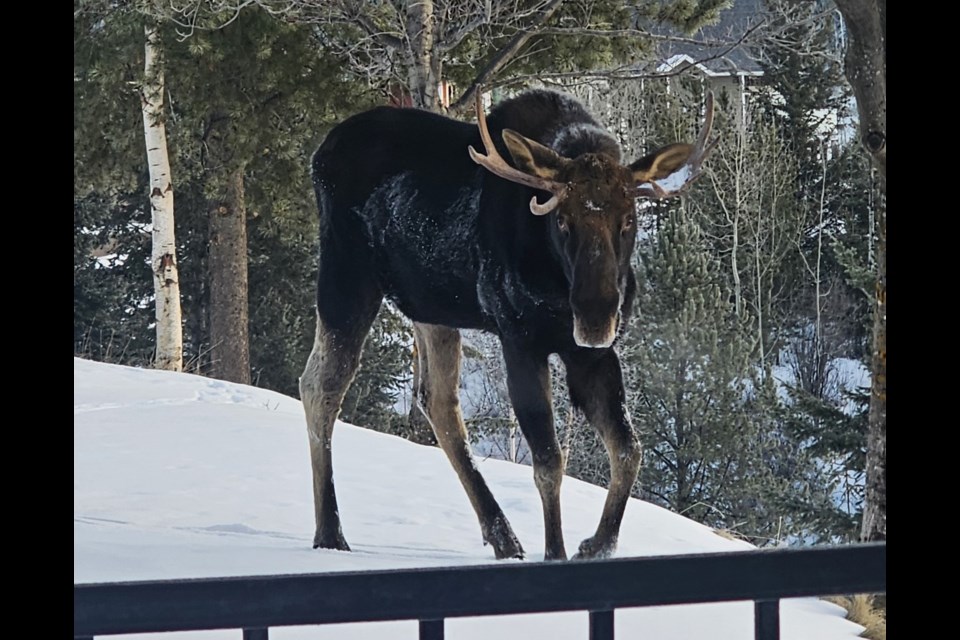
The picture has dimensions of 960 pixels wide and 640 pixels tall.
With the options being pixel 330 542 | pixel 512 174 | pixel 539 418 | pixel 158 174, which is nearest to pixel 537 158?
pixel 512 174

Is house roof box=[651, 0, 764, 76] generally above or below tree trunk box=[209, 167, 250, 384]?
above

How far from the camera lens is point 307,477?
285 centimetres

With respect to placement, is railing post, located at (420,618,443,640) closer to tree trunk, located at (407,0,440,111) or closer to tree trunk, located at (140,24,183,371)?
tree trunk, located at (407,0,440,111)

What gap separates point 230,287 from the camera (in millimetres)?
3811

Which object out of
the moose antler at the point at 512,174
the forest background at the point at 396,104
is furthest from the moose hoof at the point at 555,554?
the moose antler at the point at 512,174

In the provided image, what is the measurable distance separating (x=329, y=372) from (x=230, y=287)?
1163mm

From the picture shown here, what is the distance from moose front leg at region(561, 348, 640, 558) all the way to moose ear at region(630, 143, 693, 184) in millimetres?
338

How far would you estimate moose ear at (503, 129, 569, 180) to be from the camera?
235 centimetres

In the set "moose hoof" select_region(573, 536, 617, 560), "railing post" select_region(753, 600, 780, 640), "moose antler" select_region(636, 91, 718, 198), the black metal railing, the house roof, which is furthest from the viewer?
the house roof

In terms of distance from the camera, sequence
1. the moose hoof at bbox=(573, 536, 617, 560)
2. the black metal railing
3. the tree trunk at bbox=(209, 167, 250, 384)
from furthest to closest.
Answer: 1. the tree trunk at bbox=(209, 167, 250, 384)
2. the moose hoof at bbox=(573, 536, 617, 560)
3. the black metal railing

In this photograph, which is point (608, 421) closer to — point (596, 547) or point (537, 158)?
point (596, 547)

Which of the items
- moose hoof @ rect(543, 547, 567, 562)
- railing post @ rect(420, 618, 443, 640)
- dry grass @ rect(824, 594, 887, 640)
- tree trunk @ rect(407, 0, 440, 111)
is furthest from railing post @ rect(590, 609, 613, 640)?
tree trunk @ rect(407, 0, 440, 111)

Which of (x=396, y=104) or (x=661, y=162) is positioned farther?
(x=396, y=104)
